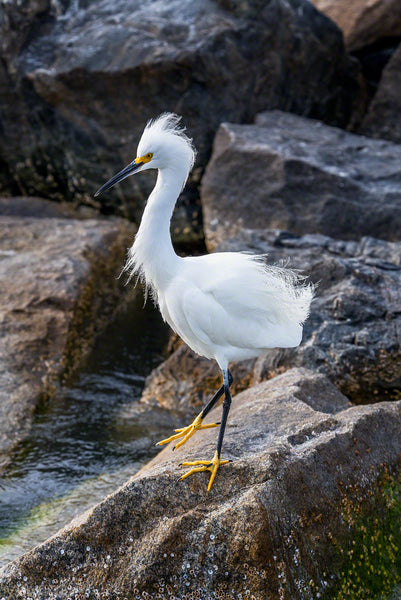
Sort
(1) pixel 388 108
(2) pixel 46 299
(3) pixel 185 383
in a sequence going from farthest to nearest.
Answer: (1) pixel 388 108, (2) pixel 46 299, (3) pixel 185 383

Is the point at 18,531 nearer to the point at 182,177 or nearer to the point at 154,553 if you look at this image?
the point at 154,553

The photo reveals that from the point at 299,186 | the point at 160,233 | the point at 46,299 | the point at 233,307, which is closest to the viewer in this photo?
the point at 233,307

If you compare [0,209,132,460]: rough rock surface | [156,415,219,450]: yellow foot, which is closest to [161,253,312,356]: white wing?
[156,415,219,450]: yellow foot

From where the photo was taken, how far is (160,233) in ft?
12.6

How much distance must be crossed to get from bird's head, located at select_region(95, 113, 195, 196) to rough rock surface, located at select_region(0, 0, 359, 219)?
4.74 meters

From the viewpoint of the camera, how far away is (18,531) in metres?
4.18

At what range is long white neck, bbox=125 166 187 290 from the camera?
3820 millimetres

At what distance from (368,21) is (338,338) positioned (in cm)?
715

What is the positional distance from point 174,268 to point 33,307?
2658 mm

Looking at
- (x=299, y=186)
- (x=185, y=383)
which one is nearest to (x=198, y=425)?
(x=185, y=383)

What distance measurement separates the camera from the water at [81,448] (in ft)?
14.2

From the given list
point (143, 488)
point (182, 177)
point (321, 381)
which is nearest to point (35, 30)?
point (182, 177)

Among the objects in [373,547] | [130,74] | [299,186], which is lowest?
[299,186]

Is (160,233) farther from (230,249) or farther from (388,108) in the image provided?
(388,108)
